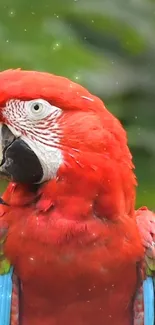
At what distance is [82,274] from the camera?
1.75 metres

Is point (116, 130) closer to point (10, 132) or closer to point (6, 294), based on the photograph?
point (10, 132)

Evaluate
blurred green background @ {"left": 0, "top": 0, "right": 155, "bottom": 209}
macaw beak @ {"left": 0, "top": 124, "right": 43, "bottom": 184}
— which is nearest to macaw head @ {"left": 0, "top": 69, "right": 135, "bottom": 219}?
macaw beak @ {"left": 0, "top": 124, "right": 43, "bottom": 184}

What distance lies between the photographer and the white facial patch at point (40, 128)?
167 cm

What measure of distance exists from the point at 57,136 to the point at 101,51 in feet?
1.06

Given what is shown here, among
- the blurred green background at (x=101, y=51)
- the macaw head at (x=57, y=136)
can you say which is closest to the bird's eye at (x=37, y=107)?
the macaw head at (x=57, y=136)

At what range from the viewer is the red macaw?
5.52 ft

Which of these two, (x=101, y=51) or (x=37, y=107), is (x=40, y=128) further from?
(x=101, y=51)

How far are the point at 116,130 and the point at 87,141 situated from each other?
0.06 metres

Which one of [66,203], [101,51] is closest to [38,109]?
[66,203]

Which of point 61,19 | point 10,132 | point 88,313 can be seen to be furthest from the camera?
point 61,19

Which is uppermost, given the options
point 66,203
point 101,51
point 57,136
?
point 101,51

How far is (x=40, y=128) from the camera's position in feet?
5.57

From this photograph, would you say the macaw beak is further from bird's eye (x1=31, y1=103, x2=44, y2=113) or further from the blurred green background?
the blurred green background

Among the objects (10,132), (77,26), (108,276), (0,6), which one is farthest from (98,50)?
(108,276)
